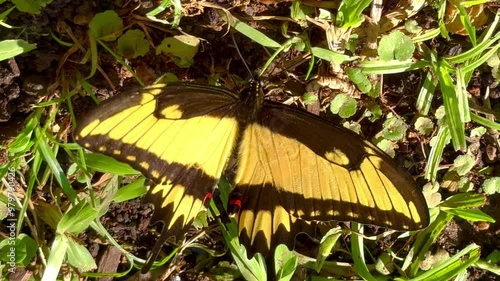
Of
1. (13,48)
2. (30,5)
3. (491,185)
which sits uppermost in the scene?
(30,5)

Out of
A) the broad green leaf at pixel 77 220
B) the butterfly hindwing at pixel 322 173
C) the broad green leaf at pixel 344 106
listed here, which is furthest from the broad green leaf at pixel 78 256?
the broad green leaf at pixel 344 106

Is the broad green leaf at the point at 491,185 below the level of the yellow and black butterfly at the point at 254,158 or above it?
below

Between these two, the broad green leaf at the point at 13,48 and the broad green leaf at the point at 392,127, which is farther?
the broad green leaf at the point at 392,127

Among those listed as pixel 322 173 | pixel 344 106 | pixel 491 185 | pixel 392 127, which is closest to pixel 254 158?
pixel 322 173

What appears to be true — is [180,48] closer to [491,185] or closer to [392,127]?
[392,127]

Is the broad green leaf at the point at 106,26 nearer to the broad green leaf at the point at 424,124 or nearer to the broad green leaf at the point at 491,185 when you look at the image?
the broad green leaf at the point at 424,124

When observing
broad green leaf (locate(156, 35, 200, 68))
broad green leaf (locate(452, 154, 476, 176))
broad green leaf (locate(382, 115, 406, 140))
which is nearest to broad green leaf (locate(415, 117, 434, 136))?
broad green leaf (locate(382, 115, 406, 140))

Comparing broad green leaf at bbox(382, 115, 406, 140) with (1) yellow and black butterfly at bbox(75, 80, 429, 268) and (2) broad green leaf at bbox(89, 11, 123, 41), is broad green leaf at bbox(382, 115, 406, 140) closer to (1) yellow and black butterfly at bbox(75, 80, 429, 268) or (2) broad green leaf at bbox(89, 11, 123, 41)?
(1) yellow and black butterfly at bbox(75, 80, 429, 268)

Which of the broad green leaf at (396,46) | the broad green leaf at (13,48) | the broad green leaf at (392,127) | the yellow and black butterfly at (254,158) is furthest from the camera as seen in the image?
the broad green leaf at (392,127)

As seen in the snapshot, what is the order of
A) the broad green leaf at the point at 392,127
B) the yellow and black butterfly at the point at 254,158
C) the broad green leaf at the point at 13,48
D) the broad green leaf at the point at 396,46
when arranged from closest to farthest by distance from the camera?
the yellow and black butterfly at the point at 254,158 < the broad green leaf at the point at 13,48 < the broad green leaf at the point at 396,46 < the broad green leaf at the point at 392,127
